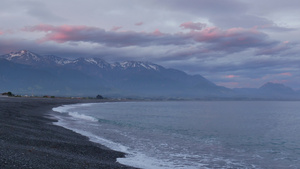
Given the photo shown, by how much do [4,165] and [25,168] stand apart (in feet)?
2.88

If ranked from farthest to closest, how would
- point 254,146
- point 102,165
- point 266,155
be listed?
point 254,146, point 266,155, point 102,165

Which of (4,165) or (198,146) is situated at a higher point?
(4,165)

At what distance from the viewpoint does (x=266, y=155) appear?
2269 centimetres

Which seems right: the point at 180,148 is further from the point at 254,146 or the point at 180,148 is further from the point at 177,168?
the point at 254,146

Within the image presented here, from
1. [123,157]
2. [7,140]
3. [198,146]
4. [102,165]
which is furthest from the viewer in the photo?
[198,146]

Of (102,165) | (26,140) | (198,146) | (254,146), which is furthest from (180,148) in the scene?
(26,140)

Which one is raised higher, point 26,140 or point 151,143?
point 26,140

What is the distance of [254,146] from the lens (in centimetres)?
2728

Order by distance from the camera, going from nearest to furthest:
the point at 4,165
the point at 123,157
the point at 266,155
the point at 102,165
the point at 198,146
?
the point at 4,165 → the point at 102,165 → the point at 123,157 → the point at 266,155 → the point at 198,146

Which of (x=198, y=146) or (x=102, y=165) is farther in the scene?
(x=198, y=146)

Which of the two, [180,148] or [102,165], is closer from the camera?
[102,165]

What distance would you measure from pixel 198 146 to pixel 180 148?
246cm

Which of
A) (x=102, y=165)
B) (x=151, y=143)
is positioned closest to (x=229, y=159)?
(x=151, y=143)

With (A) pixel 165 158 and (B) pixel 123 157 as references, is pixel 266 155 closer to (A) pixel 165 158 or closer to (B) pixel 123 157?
(A) pixel 165 158
